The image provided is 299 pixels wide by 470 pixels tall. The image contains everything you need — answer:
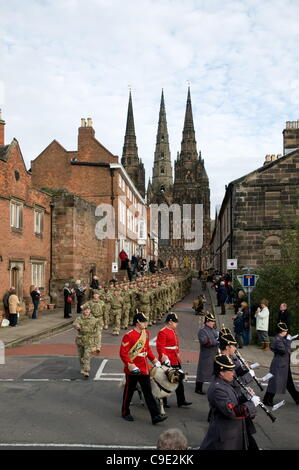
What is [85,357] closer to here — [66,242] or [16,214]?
[16,214]

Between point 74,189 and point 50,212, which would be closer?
point 50,212

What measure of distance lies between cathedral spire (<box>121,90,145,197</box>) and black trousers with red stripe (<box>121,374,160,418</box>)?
107048mm

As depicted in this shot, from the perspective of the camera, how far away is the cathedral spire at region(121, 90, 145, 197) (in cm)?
11494

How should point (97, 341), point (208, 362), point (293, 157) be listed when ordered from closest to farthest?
point (208, 362) → point (97, 341) → point (293, 157)

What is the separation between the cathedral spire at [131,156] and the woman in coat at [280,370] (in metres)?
106

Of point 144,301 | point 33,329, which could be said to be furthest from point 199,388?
point 33,329

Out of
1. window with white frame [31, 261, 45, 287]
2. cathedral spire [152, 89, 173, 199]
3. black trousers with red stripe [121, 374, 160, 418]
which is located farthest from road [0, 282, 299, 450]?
cathedral spire [152, 89, 173, 199]

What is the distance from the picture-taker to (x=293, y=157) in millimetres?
28750

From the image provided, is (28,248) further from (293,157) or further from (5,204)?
(293,157)

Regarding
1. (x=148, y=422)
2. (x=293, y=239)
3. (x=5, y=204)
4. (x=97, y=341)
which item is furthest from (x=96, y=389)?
(x=5, y=204)

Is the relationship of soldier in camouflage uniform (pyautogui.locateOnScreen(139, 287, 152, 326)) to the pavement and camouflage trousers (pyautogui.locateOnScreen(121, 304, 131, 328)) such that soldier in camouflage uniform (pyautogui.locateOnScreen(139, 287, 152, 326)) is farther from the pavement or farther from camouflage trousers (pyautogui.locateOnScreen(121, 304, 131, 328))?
the pavement

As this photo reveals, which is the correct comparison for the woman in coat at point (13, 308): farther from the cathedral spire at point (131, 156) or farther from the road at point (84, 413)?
the cathedral spire at point (131, 156)

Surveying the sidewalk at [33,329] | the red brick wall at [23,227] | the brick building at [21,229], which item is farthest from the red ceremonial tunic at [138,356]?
the red brick wall at [23,227]

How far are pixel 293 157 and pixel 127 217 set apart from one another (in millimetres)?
18512
